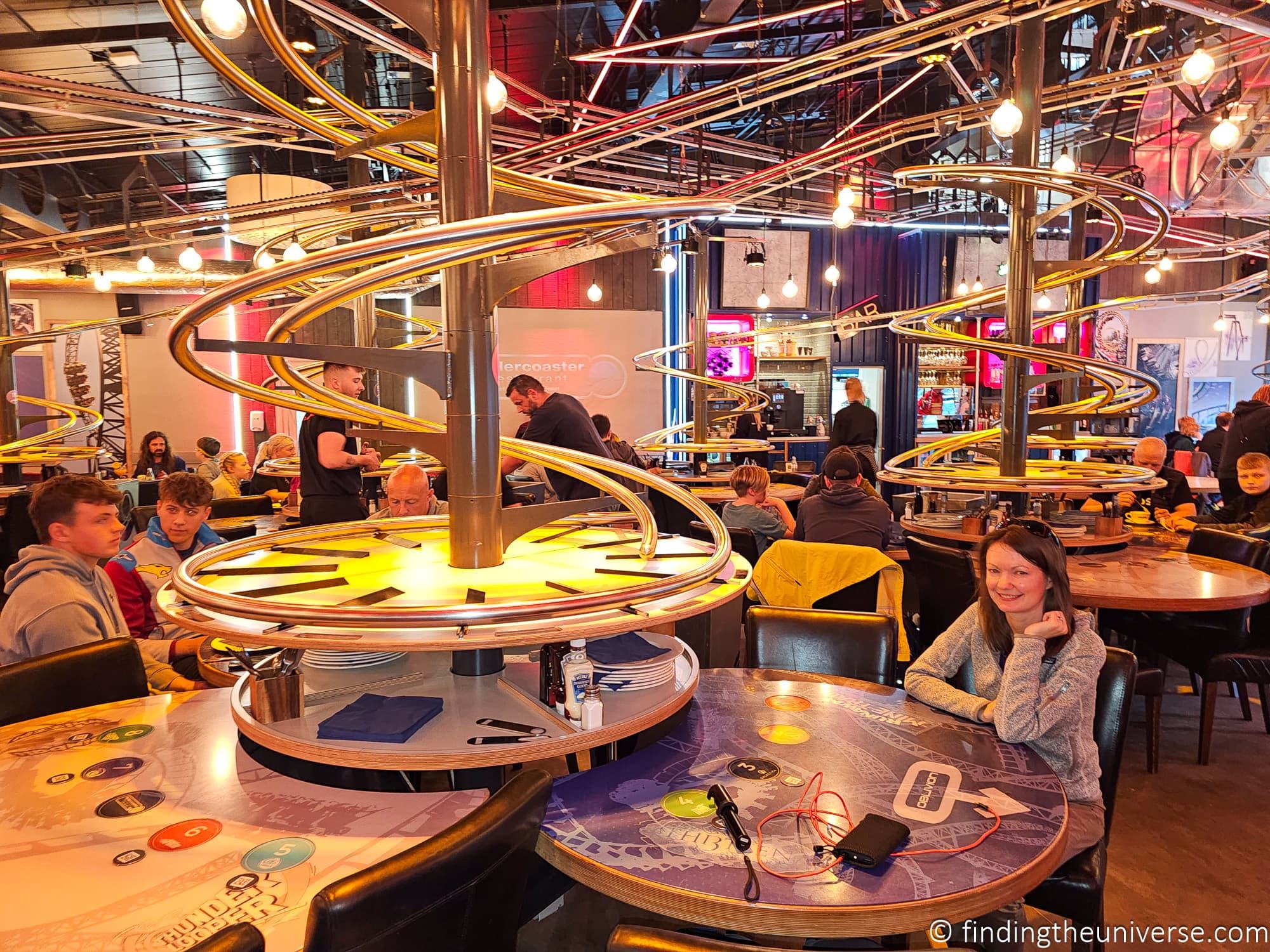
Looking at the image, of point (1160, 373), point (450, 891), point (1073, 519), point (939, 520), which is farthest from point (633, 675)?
point (1160, 373)

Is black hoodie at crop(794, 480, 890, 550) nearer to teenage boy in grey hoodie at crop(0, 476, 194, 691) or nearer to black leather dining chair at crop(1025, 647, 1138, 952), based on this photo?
black leather dining chair at crop(1025, 647, 1138, 952)

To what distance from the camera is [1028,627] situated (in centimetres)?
233

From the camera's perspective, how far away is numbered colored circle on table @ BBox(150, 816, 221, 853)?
1.65 meters

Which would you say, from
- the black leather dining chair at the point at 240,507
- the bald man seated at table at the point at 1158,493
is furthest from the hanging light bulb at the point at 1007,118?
the black leather dining chair at the point at 240,507

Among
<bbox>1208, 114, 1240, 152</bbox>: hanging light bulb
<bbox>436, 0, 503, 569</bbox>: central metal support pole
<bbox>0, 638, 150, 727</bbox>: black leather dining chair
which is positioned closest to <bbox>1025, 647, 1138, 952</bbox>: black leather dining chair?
<bbox>436, 0, 503, 569</bbox>: central metal support pole

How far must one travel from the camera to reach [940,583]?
4.25 m

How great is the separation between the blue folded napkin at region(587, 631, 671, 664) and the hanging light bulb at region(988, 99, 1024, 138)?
3976mm

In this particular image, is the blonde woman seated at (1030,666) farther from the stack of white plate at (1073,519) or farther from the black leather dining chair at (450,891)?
the stack of white plate at (1073,519)

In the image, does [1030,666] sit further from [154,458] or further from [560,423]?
[154,458]

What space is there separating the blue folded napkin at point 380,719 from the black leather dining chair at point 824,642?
4.21 feet

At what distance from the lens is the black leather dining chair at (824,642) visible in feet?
9.61

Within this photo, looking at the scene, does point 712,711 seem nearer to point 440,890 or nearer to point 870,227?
point 440,890

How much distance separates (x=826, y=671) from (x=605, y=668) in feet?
3.53

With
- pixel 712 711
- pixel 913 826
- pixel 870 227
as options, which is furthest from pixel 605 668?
pixel 870 227
